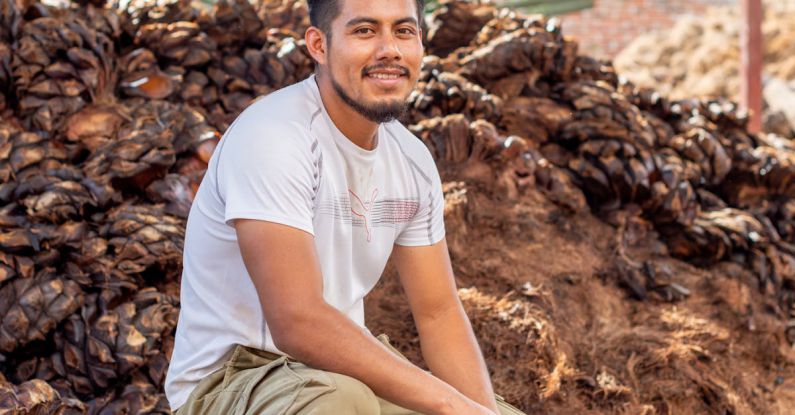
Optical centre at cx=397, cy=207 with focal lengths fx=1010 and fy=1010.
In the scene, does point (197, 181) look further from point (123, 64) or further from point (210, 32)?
point (210, 32)

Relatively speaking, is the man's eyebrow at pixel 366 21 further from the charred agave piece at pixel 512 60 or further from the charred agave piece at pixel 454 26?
the charred agave piece at pixel 454 26

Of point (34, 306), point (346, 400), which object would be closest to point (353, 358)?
point (346, 400)

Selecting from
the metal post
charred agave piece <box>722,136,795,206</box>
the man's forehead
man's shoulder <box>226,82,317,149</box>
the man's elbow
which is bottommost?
the metal post

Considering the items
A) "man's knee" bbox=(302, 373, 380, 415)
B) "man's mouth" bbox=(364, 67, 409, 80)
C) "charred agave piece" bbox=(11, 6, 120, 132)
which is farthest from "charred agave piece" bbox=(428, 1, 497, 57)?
"man's knee" bbox=(302, 373, 380, 415)

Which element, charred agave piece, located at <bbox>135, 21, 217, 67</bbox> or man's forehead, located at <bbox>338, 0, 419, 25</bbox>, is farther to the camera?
charred agave piece, located at <bbox>135, 21, 217, 67</bbox>

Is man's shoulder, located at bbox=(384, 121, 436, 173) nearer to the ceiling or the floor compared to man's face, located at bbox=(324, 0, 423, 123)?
nearer to the floor

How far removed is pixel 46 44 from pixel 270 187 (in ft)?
6.21

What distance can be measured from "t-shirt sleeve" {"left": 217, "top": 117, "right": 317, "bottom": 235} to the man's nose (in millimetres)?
259

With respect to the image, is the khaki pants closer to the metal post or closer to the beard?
the beard

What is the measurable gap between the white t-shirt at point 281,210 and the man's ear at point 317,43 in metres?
0.06

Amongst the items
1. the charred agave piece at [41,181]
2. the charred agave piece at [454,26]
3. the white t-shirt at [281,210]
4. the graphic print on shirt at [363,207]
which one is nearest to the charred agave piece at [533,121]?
the charred agave piece at [454,26]

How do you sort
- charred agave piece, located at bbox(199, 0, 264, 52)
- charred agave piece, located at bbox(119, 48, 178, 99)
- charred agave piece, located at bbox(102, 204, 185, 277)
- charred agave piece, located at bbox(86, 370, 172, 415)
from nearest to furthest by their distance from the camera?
charred agave piece, located at bbox(86, 370, 172, 415)
charred agave piece, located at bbox(102, 204, 185, 277)
charred agave piece, located at bbox(119, 48, 178, 99)
charred agave piece, located at bbox(199, 0, 264, 52)

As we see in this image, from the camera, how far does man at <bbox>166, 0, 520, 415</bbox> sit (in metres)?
1.96

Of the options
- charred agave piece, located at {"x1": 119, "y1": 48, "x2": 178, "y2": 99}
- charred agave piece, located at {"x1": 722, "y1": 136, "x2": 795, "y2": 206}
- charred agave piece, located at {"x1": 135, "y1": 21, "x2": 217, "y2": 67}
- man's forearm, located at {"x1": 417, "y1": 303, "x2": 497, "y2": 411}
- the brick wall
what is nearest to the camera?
man's forearm, located at {"x1": 417, "y1": 303, "x2": 497, "y2": 411}
